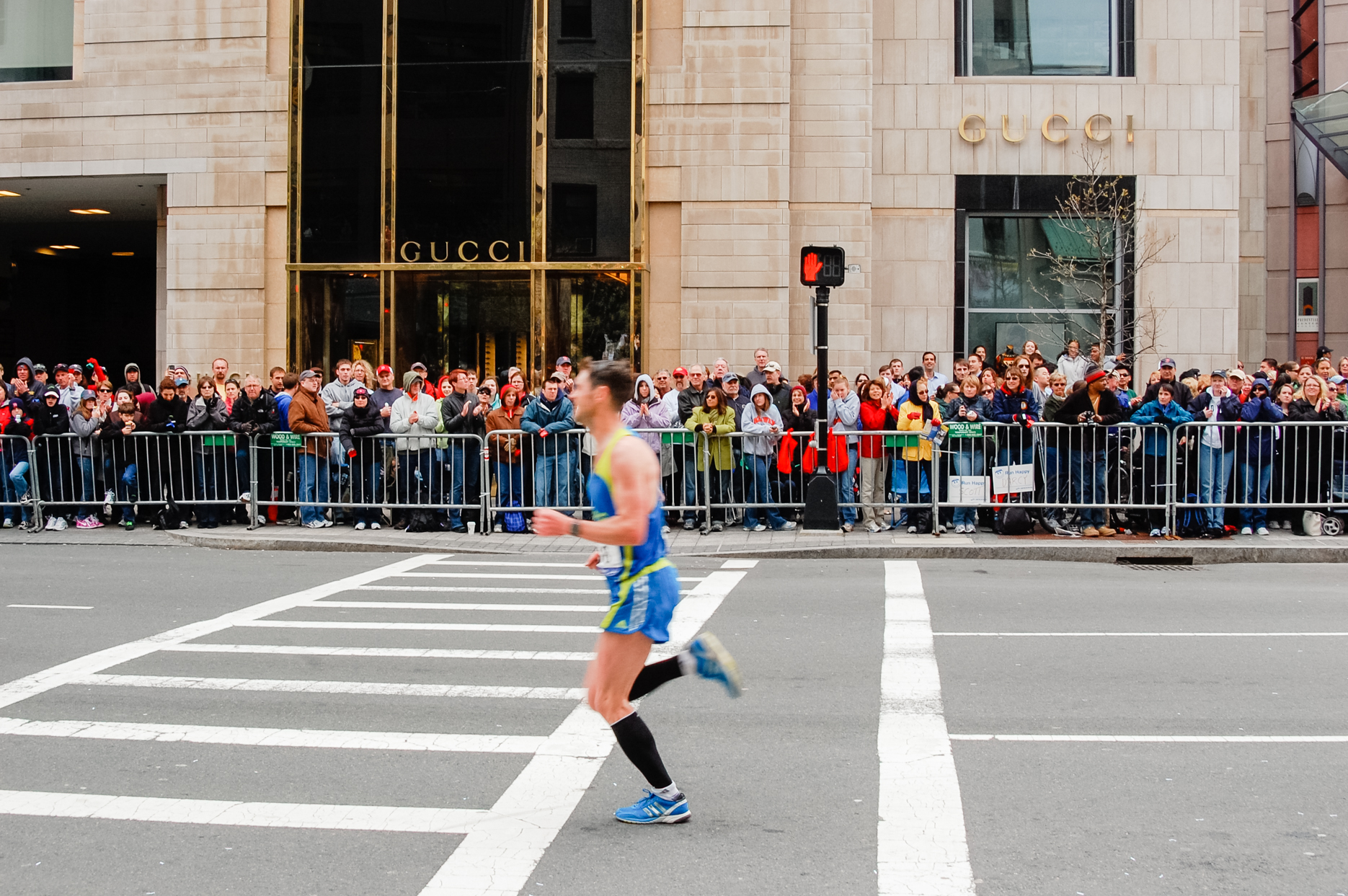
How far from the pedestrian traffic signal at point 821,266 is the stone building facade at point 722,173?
6.80 metres

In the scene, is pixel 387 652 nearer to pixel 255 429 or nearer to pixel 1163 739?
pixel 1163 739

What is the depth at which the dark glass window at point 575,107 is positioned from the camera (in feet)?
71.4

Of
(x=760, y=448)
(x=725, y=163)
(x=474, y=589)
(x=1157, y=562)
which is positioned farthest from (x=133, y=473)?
(x=1157, y=562)

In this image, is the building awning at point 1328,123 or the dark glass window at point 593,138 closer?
the dark glass window at point 593,138

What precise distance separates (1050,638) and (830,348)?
13086mm

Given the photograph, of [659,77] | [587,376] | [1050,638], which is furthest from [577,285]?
[587,376]

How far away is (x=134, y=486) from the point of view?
53.6 feet

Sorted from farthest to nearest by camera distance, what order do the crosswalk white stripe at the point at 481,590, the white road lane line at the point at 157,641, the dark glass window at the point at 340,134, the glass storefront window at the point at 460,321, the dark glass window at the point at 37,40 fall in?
the dark glass window at the point at 37,40 → the dark glass window at the point at 340,134 → the glass storefront window at the point at 460,321 → the crosswalk white stripe at the point at 481,590 → the white road lane line at the point at 157,641

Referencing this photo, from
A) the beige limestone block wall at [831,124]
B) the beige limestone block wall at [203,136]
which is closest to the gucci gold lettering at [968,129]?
the beige limestone block wall at [831,124]

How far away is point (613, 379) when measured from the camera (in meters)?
5.19

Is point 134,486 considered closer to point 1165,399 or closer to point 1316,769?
point 1165,399

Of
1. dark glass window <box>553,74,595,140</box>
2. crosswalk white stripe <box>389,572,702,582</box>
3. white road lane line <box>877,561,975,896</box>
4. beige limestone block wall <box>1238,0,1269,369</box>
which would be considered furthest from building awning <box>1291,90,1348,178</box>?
white road lane line <box>877,561,975,896</box>

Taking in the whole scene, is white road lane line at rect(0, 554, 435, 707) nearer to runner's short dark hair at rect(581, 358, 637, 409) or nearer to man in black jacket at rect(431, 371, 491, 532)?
man in black jacket at rect(431, 371, 491, 532)

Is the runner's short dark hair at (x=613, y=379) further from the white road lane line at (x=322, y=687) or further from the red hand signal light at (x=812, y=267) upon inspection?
the red hand signal light at (x=812, y=267)
